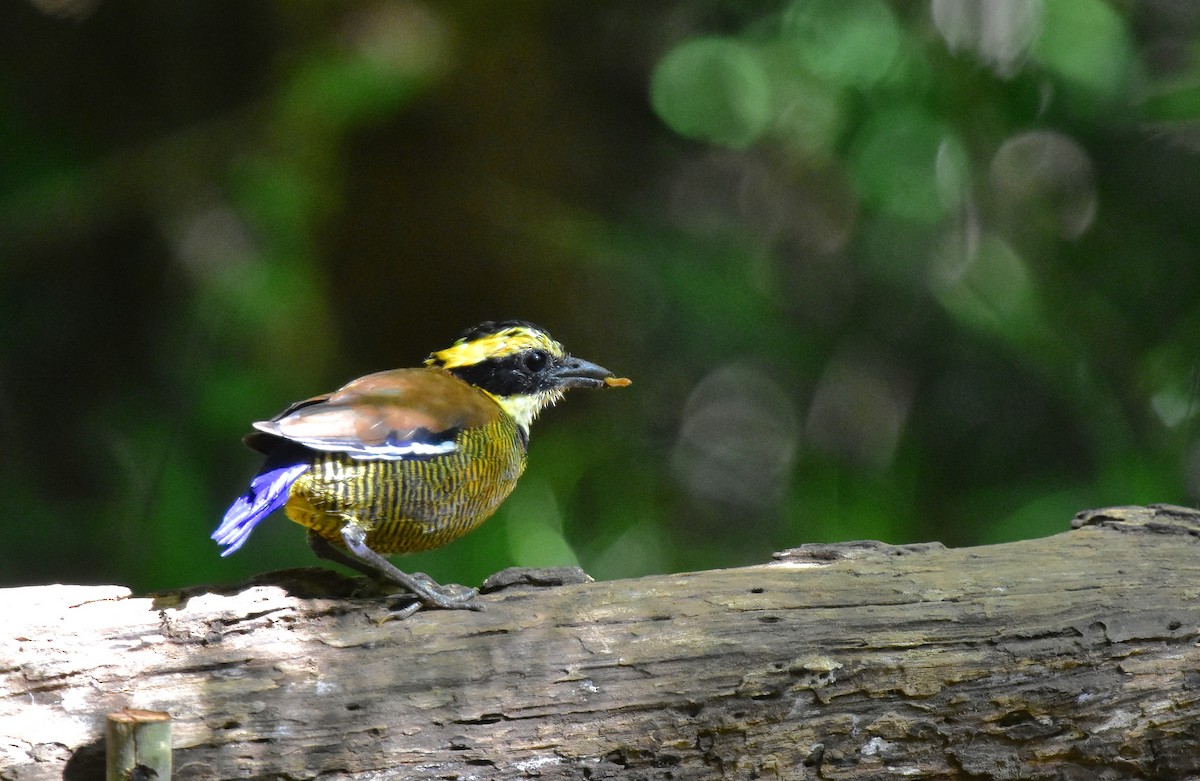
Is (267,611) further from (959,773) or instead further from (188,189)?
(188,189)

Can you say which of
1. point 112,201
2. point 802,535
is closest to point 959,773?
point 802,535

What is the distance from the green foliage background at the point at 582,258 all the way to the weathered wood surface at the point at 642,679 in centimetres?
263

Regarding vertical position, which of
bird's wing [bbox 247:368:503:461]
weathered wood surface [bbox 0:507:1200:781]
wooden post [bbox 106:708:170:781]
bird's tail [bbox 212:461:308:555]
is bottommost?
wooden post [bbox 106:708:170:781]

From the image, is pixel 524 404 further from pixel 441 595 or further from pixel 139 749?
pixel 139 749

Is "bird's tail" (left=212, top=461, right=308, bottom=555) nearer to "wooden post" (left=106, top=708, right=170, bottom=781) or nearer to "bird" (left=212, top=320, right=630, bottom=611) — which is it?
"bird" (left=212, top=320, right=630, bottom=611)

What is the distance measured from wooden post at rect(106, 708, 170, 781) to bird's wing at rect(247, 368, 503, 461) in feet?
2.46

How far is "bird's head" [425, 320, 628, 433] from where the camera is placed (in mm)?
3666

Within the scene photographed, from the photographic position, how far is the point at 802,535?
246 inches

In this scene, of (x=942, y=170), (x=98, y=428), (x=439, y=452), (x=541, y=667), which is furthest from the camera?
(x=942, y=170)

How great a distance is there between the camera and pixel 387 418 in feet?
10.2

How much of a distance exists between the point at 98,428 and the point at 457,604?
383cm

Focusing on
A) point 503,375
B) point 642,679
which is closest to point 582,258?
point 503,375

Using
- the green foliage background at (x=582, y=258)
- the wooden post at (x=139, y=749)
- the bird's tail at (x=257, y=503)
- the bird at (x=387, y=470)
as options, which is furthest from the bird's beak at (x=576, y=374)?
the green foliage background at (x=582, y=258)

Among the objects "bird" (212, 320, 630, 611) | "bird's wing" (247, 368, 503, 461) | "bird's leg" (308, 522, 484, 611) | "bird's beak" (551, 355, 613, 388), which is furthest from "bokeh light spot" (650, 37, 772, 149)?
"bird's leg" (308, 522, 484, 611)
